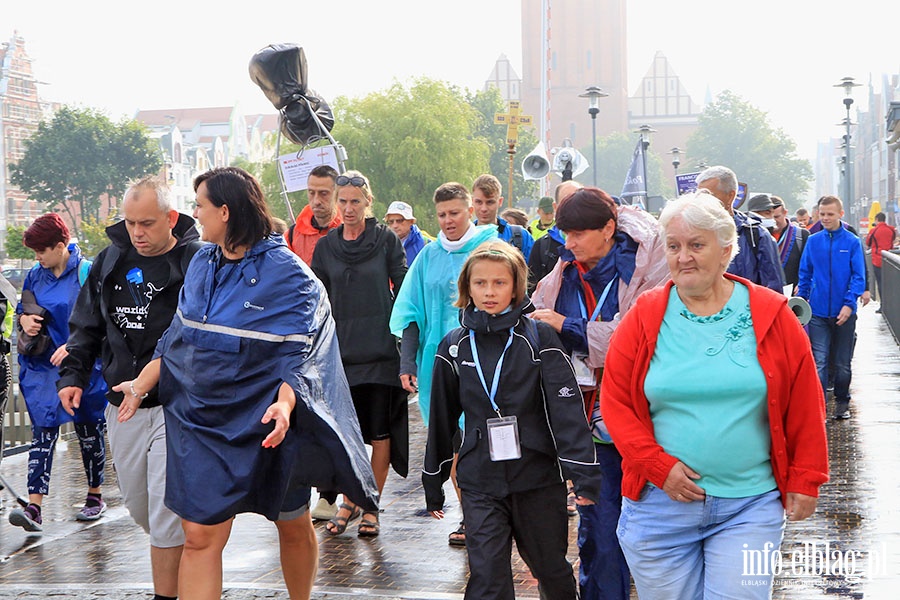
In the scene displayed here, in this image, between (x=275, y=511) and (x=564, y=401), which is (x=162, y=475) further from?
(x=564, y=401)

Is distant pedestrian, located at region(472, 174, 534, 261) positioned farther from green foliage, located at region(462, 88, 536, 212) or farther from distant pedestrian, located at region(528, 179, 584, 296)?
green foliage, located at region(462, 88, 536, 212)

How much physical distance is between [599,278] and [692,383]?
137cm

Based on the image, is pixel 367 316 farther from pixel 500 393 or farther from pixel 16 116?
pixel 16 116

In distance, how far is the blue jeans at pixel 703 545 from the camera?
A: 3.40 m

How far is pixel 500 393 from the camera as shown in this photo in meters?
4.48

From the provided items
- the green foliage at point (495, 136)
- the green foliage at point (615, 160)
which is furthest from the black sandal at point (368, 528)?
the green foliage at point (615, 160)

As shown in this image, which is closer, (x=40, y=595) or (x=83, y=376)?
(x=83, y=376)

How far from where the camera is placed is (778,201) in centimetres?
1320

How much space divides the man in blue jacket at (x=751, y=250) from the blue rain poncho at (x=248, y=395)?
2.91m

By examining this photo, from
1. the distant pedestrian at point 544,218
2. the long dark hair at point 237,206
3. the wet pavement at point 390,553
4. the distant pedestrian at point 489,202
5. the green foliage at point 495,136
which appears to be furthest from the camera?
the green foliage at point 495,136

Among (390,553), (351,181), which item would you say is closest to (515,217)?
(351,181)

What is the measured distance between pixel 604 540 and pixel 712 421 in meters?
1.36

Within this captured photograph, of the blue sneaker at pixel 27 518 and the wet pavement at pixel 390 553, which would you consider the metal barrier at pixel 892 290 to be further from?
the blue sneaker at pixel 27 518

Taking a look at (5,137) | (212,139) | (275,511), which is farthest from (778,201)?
(212,139)
